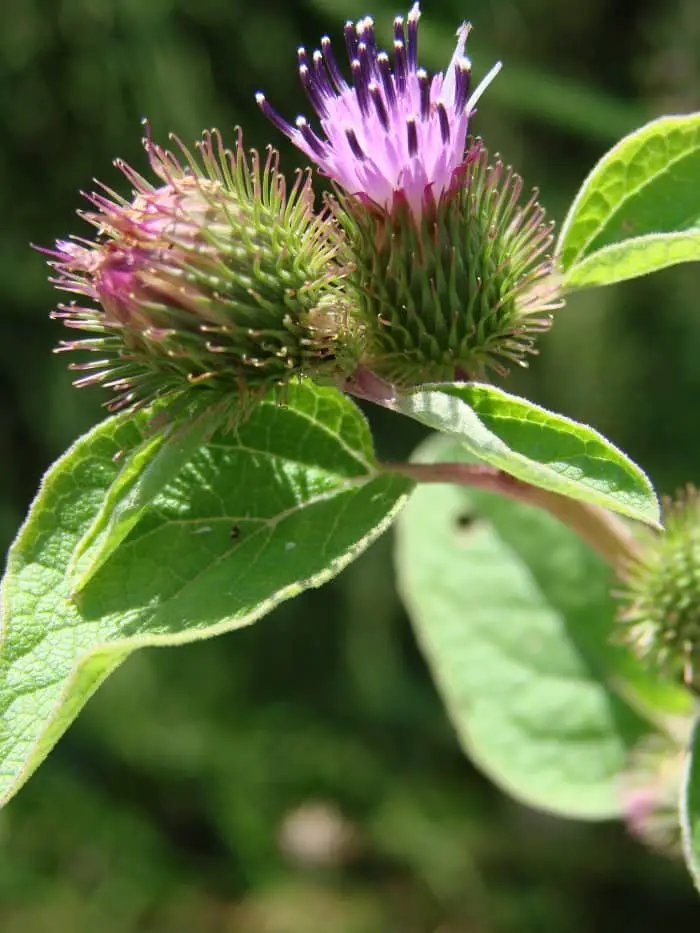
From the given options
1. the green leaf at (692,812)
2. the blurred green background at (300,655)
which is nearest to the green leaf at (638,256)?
the green leaf at (692,812)

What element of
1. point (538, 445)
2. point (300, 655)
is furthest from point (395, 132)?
point (300, 655)

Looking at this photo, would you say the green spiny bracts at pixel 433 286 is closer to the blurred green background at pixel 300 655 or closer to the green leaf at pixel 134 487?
A: the green leaf at pixel 134 487

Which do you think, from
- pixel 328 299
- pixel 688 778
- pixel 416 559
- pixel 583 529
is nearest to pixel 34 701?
pixel 328 299

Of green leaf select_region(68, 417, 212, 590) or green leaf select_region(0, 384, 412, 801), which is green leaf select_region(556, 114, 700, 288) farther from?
green leaf select_region(68, 417, 212, 590)

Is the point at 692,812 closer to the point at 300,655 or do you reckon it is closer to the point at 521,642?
the point at 521,642

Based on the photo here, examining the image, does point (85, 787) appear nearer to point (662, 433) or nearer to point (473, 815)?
point (473, 815)

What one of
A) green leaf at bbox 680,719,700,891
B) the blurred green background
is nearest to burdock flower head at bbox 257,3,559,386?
green leaf at bbox 680,719,700,891
